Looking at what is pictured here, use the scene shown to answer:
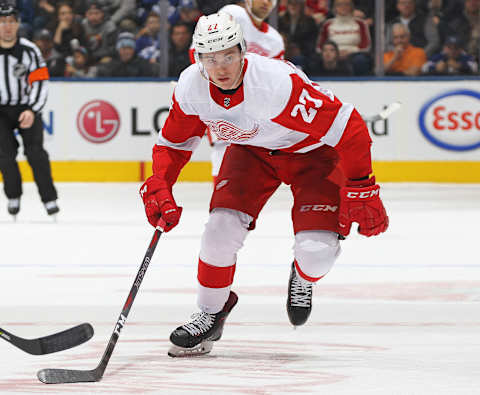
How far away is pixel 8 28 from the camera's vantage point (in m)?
7.67

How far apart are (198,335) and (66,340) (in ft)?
1.32

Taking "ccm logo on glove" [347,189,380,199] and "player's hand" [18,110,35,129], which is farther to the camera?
"player's hand" [18,110,35,129]

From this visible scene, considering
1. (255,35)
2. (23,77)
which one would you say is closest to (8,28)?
(23,77)

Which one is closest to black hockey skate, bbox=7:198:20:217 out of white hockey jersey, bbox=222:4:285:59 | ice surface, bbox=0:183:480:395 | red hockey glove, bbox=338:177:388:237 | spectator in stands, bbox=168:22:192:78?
ice surface, bbox=0:183:480:395

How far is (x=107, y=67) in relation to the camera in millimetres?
10750

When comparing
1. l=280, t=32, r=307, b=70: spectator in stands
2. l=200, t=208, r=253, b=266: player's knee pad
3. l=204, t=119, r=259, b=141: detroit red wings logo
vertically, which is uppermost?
l=204, t=119, r=259, b=141: detroit red wings logo

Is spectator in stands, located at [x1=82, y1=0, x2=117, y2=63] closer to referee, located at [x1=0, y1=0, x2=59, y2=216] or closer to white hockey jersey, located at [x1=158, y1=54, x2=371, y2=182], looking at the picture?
referee, located at [x1=0, y1=0, x2=59, y2=216]

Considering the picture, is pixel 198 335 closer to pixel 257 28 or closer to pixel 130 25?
pixel 257 28

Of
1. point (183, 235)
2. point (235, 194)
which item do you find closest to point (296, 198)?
point (235, 194)

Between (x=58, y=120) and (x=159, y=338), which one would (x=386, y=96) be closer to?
(x=58, y=120)

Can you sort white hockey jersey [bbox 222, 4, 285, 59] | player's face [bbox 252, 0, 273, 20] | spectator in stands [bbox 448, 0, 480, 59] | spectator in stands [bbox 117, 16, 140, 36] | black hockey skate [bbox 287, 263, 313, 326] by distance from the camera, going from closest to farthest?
black hockey skate [bbox 287, 263, 313, 326] < player's face [bbox 252, 0, 273, 20] < white hockey jersey [bbox 222, 4, 285, 59] < spectator in stands [bbox 448, 0, 480, 59] < spectator in stands [bbox 117, 16, 140, 36]

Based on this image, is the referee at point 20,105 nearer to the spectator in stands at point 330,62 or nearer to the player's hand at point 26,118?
the player's hand at point 26,118

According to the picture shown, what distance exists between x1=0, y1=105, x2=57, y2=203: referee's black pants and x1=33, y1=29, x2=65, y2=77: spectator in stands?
2979 millimetres

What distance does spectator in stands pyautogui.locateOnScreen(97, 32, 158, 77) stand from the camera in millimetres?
10641
